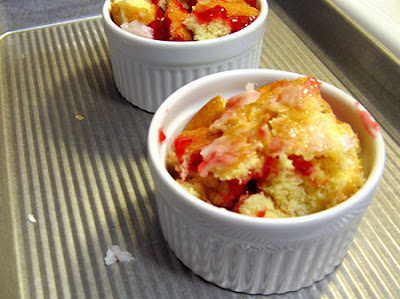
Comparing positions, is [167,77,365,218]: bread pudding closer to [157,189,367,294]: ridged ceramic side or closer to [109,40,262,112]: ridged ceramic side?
[157,189,367,294]: ridged ceramic side

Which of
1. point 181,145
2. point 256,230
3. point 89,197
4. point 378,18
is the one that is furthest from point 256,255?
point 378,18

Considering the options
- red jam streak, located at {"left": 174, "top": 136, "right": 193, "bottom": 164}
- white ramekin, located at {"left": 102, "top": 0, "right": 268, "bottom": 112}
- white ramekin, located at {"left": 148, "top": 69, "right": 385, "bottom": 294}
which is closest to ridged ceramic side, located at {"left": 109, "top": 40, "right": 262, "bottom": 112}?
white ramekin, located at {"left": 102, "top": 0, "right": 268, "bottom": 112}

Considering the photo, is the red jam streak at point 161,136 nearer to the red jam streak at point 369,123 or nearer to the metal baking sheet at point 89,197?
the metal baking sheet at point 89,197

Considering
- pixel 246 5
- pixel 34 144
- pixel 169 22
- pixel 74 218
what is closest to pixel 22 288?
pixel 74 218

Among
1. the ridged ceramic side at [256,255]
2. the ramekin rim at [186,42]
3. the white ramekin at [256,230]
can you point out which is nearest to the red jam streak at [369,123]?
the white ramekin at [256,230]

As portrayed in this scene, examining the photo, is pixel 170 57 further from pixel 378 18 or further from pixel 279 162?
pixel 378 18

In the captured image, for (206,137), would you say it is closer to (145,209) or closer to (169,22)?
(145,209)
